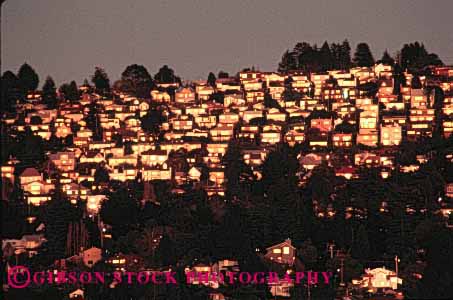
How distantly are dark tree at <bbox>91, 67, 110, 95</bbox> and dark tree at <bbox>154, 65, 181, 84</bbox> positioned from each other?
143 centimetres

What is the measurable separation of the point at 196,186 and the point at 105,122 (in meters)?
5.89

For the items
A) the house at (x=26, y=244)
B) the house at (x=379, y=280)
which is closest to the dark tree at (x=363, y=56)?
the house at (x=26, y=244)

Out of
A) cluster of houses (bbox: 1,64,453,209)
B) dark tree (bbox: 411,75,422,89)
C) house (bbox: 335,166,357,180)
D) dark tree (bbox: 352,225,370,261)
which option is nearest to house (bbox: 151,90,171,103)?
cluster of houses (bbox: 1,64,453,209)

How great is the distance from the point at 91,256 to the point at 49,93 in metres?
13.0

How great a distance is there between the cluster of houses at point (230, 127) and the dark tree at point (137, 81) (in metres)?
0.33

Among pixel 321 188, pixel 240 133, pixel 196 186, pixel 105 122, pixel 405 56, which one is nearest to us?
pixel 321 188

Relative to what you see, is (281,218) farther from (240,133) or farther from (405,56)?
(405,56)

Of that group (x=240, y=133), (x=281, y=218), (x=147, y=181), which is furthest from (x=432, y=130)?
(x=281, y=218)

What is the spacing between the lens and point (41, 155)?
20578mm

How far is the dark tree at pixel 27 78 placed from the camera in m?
25.9

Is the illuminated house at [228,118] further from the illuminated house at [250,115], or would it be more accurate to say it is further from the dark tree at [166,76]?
the dark tree at [166,76]

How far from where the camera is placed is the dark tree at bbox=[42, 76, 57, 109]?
2509cm

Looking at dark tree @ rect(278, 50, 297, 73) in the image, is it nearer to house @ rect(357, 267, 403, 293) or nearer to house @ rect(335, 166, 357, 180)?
house @ rect(335, 166, 357, 180)

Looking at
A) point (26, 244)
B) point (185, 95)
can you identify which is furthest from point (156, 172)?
point (185, 95)
